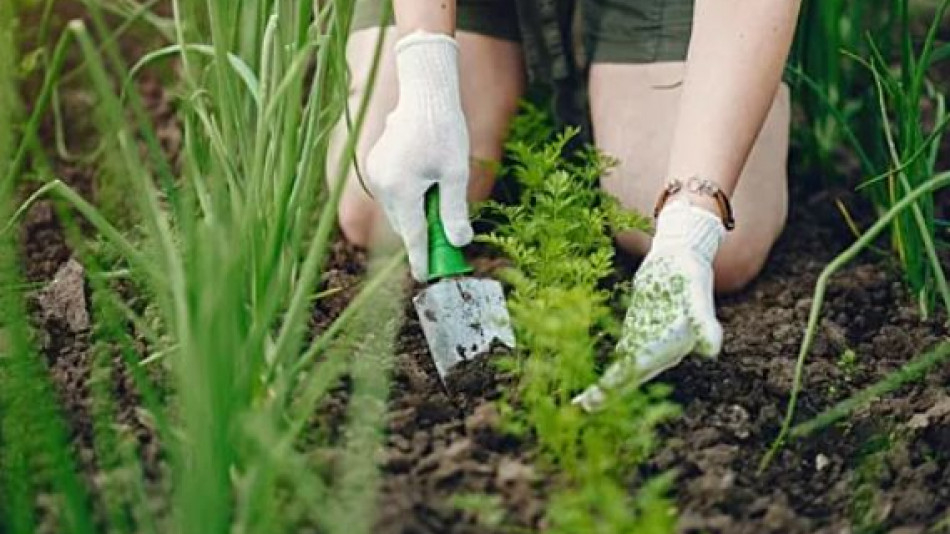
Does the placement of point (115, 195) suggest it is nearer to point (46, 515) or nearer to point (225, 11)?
point (225, 11)

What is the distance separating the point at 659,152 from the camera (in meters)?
2.44

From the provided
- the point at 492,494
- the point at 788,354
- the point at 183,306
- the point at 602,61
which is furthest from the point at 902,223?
the point at 183,306

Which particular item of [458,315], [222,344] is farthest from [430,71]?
[222,344]

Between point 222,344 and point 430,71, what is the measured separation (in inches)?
32.7

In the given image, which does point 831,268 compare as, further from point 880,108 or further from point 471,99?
point 471,99

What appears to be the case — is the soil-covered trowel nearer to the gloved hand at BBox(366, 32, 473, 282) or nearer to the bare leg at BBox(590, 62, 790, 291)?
the gloved hand at BBox(366, 32, 473, 282)

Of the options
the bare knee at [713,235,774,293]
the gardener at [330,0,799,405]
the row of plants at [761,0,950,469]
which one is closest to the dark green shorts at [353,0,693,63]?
the gardener at [330,0,799,405]

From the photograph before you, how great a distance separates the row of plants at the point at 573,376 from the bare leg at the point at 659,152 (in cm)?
37

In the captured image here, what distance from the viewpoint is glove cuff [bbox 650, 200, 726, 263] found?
198cm

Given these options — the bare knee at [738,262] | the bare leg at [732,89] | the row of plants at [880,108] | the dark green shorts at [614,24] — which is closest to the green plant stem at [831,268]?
the row of plants at [880,108]

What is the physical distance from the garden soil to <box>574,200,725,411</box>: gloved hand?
0.08 m

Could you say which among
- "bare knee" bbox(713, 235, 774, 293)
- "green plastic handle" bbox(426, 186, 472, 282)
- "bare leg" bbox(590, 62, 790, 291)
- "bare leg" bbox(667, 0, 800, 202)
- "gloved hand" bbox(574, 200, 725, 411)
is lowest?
"bare knee" bbox(713, 235, 774, 293)

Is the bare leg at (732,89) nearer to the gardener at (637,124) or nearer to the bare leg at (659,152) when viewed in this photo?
the gardener at (637,124)

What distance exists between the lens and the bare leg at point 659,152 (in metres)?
2.37
